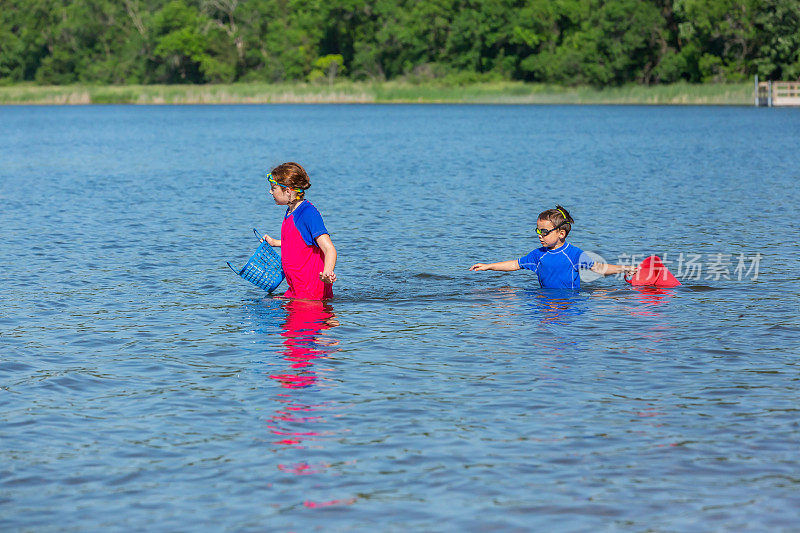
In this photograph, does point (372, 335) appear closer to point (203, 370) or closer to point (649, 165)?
point (203, 370)

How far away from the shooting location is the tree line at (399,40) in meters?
89.8

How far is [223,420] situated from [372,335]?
302 cm

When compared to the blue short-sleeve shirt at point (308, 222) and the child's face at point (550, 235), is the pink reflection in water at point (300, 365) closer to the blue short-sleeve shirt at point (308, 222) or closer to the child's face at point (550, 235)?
the blue short-sleeve shirt at point (308, 222)

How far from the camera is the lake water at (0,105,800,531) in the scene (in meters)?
6.09

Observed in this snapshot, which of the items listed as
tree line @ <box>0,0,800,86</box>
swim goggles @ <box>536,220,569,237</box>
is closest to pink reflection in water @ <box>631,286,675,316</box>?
swim goggles @ <box>536,220,569,237</box>

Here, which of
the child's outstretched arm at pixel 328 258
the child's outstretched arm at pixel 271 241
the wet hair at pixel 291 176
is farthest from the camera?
the child's outstretched arm at pixel 271 241

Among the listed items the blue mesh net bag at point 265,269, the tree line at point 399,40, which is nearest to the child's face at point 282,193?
the blue mesh net bag at point 265,269

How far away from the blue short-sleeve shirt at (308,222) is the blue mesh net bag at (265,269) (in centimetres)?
99

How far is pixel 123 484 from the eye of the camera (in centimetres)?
634

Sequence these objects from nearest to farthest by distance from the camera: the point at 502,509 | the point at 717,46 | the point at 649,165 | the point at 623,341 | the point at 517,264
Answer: the point at 502,509 → the point at 623,341 → the point at 517,264 → the point at 649,165 → the point at 717,46

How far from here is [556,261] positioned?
1171 cm

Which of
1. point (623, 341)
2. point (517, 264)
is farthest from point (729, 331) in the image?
point (517, 264)

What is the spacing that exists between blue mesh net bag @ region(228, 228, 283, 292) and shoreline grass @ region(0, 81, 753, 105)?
3107 inches

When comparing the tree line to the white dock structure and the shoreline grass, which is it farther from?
the white dock structure
